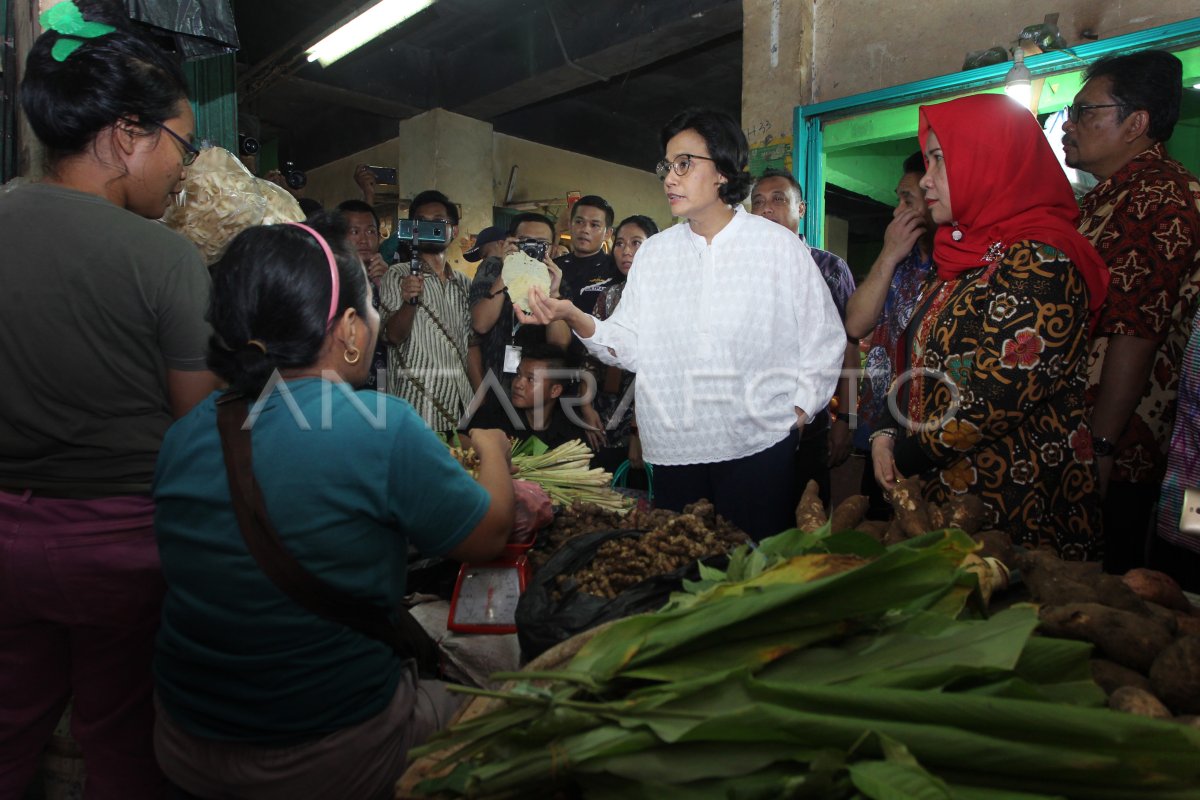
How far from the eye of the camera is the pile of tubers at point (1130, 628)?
106cm

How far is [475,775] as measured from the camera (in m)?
0.85

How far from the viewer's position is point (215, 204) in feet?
7.03

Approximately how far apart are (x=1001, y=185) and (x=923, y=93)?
2.59m

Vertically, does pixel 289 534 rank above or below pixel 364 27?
below

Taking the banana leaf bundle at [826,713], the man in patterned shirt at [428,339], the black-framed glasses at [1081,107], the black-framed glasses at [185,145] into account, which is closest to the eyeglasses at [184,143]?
the black-framed glasses at [185,145]

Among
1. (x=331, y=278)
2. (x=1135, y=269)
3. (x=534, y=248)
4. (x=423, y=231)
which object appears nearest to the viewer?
(x=331, y=278)

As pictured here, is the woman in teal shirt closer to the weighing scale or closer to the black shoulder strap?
the black shoulder strap

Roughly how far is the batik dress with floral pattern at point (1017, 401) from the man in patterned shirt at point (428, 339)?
2.52 metres

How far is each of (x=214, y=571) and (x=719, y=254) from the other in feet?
6.06

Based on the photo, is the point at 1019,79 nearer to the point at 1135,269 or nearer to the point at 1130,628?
the point at 1135,269

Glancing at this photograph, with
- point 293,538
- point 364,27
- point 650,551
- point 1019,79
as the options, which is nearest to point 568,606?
point 650,551

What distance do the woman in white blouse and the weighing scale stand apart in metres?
0.89

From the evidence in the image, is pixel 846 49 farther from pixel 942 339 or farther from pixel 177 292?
pixel 177 292

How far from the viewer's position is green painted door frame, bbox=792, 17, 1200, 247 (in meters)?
3.53
